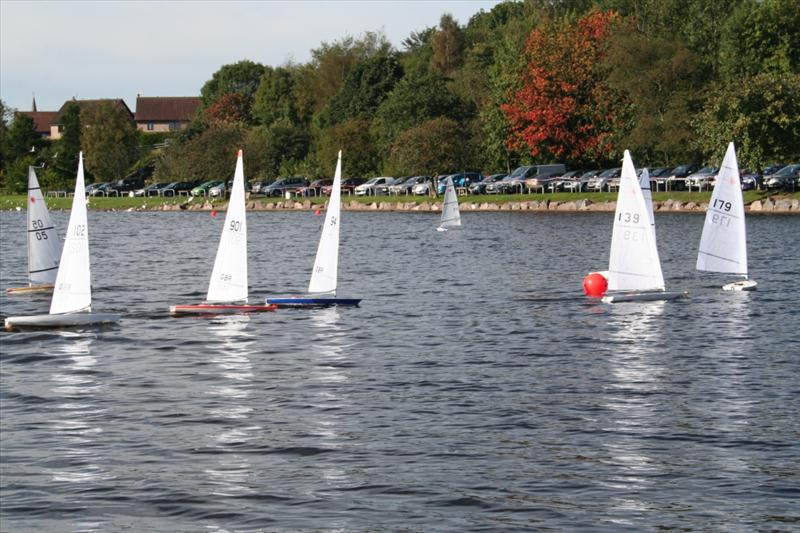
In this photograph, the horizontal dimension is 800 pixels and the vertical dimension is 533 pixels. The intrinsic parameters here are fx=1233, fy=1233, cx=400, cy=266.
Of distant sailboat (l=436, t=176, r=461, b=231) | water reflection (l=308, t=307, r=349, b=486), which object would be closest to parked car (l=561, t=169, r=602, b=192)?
distant sailboat (l=436, t=176, r=461, b=231)

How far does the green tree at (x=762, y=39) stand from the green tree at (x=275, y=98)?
83.9m

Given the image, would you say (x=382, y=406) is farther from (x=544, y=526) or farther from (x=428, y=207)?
(x=428, y=207)

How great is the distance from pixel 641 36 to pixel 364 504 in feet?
293

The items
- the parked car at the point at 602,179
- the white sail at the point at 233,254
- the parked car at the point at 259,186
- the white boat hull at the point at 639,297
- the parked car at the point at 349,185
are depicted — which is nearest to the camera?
the white sail at the point at 233,254

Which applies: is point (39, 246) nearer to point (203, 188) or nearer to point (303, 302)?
point (303, 302)

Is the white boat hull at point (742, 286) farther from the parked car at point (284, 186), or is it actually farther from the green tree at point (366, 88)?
the green tree at point (366, 88)

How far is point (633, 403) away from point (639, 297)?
15464 millimetres


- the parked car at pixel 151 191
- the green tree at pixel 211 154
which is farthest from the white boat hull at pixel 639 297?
the parked car at pixel 151 191

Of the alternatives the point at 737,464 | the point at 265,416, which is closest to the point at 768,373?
the point at 737,464

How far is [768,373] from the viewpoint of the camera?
2742cm

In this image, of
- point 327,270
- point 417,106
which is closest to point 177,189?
point 417,106

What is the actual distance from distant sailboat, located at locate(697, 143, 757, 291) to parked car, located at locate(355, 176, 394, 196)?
82618 millimetres

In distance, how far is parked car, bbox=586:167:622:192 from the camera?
103m

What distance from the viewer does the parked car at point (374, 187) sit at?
124 metres
